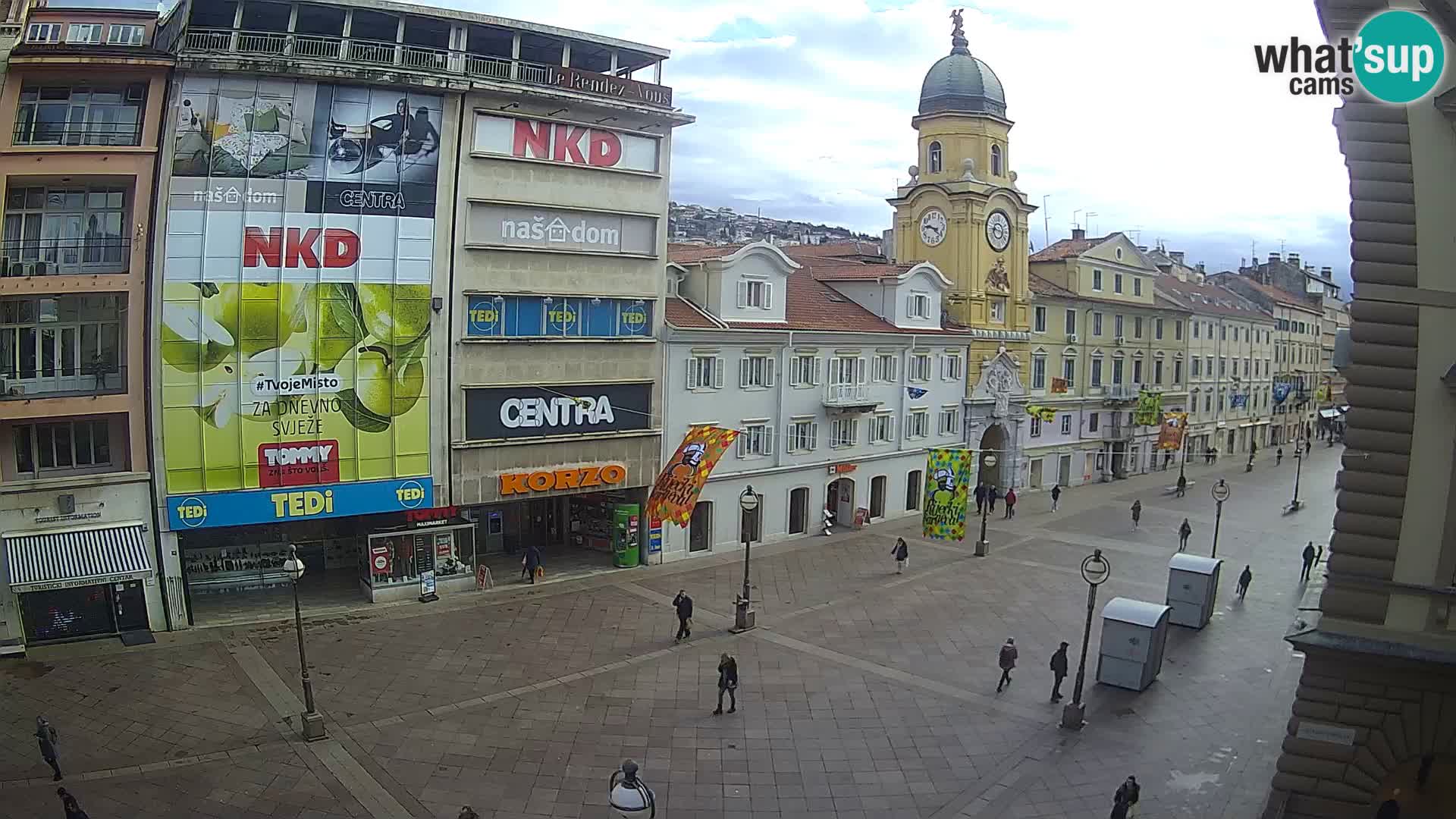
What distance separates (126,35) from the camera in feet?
90.1

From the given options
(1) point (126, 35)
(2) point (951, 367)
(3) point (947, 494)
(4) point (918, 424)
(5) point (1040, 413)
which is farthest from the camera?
(5) point (1040, 413)

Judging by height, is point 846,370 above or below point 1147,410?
above

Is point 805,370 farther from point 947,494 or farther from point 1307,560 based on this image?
point 1307,560

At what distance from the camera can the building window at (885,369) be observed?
43.4 m

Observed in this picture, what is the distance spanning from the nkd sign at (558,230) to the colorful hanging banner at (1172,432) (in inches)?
1472

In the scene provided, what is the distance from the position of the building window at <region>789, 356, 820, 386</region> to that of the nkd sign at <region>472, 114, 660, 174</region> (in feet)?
33.5

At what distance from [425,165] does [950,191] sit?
96.5 feet

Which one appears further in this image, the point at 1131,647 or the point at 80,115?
the point at 80,115

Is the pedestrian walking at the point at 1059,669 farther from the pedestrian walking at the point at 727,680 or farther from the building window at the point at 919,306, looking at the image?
the building window at the point at 919,306

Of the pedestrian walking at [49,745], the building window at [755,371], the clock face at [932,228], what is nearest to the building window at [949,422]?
the clock face at [932,228]

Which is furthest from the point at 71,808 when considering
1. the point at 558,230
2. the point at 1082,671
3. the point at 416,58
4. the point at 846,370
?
the point at 846,370

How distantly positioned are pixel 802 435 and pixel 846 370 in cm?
380

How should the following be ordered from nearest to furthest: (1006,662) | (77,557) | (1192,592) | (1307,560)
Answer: (1006,662) < (77,557) < (1192,592) < (1307,560)

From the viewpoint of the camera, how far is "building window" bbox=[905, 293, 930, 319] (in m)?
45.9
